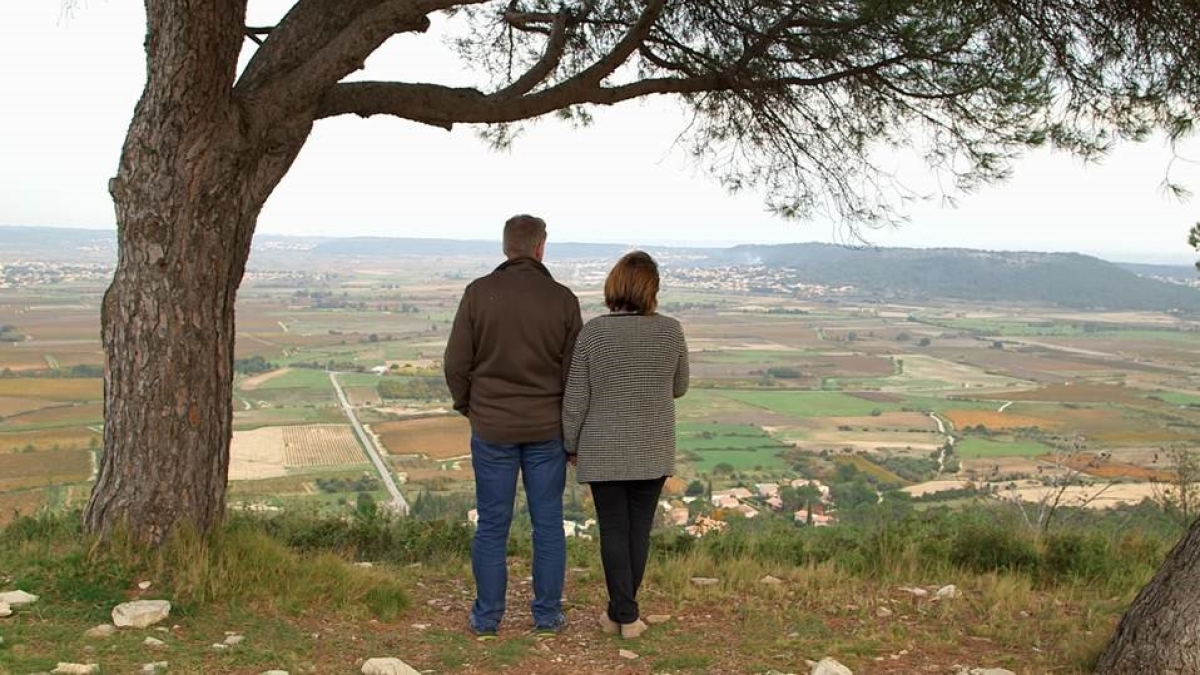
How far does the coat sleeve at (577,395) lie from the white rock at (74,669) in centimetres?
199

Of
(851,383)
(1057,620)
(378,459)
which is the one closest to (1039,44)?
(1057,620)

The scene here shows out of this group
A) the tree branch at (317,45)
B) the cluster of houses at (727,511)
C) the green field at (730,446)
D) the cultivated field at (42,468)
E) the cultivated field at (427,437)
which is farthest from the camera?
the cultivated field at (427,437)

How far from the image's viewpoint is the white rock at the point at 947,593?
17.2 feet

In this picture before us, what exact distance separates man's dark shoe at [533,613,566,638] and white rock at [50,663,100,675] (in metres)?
1.80

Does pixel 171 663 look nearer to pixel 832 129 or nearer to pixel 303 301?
pixel 832 129

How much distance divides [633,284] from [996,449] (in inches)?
855

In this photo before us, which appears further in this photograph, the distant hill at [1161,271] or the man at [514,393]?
the distant hill at [1161,271]

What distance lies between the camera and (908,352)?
46719mm

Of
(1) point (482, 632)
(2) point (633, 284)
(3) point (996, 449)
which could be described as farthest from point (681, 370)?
(3) point (996, 449)

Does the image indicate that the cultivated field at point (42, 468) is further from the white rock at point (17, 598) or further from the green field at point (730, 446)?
the green field at point (730, 446)

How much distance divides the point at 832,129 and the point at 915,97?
1.79ft

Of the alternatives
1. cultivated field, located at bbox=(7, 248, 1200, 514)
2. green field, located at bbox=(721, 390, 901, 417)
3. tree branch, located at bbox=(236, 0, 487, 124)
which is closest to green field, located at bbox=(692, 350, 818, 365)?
cultivated field, located at bbox=(7, 248, 1200, 514)

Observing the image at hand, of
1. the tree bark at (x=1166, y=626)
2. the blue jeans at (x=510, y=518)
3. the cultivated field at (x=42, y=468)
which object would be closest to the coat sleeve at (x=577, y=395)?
the blue jeans at (x=510, y=518)

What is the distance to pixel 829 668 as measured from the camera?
388 centimetres
